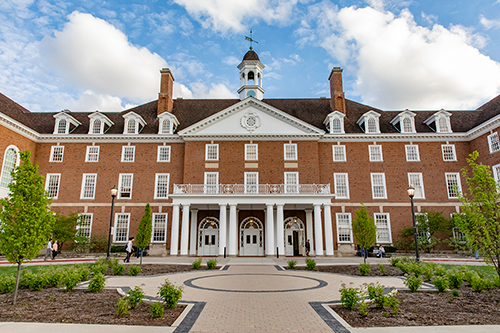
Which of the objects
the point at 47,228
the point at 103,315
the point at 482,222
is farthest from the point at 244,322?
the point at 482,222

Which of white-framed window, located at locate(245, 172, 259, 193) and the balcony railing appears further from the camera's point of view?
white-framed window, located at locate(245, 172, 259, 193)

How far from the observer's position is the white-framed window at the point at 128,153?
30.4 meters

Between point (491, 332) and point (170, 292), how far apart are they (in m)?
6.46

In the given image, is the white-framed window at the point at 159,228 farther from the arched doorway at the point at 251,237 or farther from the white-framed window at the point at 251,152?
the white-framed window at the point at 251,152

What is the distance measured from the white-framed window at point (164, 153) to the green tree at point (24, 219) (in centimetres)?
2170

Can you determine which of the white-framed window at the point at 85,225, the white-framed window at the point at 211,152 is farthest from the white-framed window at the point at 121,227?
the white-framed window at the point at 211,152

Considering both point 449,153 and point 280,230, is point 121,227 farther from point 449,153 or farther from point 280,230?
point 449,153

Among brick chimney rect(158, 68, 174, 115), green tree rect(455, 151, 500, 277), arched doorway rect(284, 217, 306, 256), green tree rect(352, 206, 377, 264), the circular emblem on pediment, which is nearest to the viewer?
green tree rect(455, 151, 500, 277)

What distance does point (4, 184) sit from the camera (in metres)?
25.9

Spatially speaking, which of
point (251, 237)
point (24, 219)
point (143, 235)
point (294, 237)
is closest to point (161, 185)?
point (251, 237)

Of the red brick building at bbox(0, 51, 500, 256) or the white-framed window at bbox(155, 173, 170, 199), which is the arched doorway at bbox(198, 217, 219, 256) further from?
the white-framed window at bbox(155, 173, 170, 199)

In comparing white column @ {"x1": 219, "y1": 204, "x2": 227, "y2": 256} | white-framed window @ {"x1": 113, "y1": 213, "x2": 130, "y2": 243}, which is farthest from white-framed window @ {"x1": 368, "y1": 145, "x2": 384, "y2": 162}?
white-framed window @ {"x1": 113, "y1": 213, "x2": 130, "y2": 243}

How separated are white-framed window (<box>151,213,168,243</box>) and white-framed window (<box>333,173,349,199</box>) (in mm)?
16046

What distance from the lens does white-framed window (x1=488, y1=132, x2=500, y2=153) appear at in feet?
87.4
